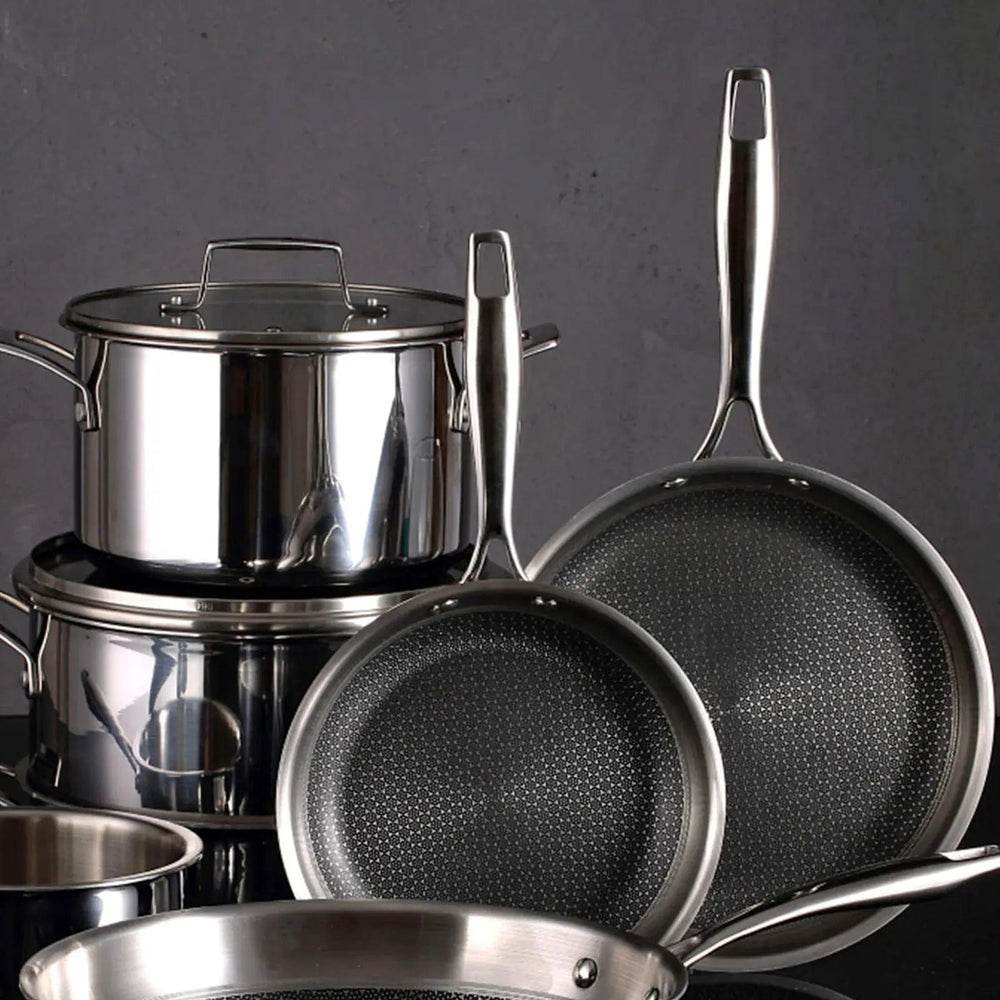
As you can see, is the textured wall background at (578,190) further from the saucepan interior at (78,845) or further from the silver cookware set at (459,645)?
the saucepan interior at (78,845)

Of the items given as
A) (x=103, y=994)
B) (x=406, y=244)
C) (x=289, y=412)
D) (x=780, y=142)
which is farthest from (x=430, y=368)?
(x=780, y=142)

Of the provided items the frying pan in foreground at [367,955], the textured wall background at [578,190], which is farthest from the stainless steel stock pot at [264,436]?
the textured wall background at [578,190]

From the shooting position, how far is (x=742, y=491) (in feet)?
3.08

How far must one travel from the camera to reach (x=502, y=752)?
885 millimetres

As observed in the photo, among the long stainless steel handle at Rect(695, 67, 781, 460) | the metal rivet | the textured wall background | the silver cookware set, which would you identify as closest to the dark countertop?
the silver cookware set

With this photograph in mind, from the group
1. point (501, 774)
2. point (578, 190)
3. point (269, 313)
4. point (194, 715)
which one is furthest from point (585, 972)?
point (578, 190)

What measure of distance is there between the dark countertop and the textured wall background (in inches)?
31.6

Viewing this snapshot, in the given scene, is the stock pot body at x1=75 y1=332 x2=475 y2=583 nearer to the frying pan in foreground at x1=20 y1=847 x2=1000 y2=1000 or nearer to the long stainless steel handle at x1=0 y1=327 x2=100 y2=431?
the long stainless steel handle at x1=0 y1=327 x2=100 y2=431

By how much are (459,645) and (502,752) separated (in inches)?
2.2

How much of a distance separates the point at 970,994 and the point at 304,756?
12.9 inches

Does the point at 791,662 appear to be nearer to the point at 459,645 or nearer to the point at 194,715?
the point at 459,645

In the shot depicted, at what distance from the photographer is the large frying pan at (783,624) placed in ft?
3.01

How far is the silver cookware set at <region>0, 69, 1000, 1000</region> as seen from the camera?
2.84 ft

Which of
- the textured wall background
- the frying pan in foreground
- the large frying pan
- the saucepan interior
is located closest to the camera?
the frying pan in foreground
